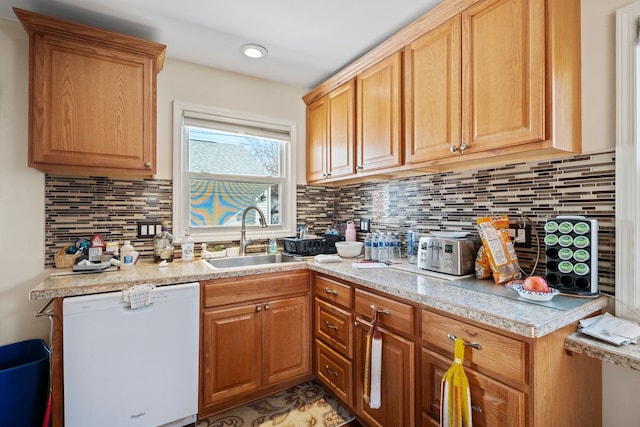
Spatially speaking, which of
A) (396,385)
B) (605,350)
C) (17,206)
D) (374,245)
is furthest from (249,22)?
(605,350)

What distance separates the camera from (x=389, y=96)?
6.55 ft

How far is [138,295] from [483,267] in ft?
5.85

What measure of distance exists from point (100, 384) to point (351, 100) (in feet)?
7.55

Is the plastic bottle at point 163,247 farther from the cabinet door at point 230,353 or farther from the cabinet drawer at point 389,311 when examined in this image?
the cabinet drawer at point 389,311

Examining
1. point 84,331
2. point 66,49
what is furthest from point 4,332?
point 66,49

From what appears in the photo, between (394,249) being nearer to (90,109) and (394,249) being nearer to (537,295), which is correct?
(537,295)

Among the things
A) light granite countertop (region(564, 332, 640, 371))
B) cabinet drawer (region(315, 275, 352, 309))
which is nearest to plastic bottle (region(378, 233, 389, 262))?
cabinet drawer (region(315, 275, 352, 309))

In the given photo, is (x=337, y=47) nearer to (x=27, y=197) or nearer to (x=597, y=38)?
(x=597, y=38)

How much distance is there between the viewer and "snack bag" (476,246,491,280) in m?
1.58

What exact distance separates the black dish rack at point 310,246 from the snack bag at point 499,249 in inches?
49.8

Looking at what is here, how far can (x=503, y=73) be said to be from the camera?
4.61 ft

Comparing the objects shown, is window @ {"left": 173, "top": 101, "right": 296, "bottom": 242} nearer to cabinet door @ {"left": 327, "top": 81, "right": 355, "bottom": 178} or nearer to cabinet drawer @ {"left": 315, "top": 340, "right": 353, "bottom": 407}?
cabinet door @ {"left": 327, "top": 81, "right": 355, "bottom": 178}

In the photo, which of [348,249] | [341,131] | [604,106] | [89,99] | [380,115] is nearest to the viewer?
[604,106]

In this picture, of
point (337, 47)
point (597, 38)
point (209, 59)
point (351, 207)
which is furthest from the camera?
point (351, 207)
